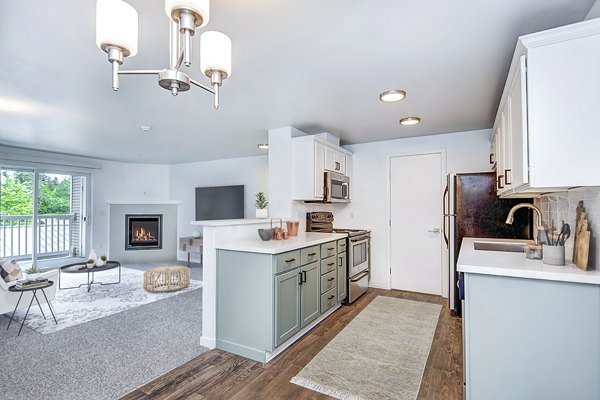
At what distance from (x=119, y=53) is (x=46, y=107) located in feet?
9.36

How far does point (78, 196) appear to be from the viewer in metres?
6.54

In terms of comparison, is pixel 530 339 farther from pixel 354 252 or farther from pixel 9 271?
pixel 9 271

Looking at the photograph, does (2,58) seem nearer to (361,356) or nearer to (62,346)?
(62,346)

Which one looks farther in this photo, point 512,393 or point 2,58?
point 2,58

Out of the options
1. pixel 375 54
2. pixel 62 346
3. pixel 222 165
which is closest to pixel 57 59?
pixel 375 54

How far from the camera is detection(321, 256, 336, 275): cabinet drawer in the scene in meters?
3.37

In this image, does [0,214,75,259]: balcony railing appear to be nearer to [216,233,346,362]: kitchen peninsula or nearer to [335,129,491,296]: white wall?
[216,233,346,362]: kitchen peninsula

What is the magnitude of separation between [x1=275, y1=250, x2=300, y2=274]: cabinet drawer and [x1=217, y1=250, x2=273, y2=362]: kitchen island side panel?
0.09m

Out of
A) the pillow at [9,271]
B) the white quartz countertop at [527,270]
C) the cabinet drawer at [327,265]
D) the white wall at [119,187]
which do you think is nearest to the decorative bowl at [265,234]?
the cabinet drawer at [327,265]

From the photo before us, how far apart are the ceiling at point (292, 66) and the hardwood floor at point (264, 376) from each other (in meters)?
2.33

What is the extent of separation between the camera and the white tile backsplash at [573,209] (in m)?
1.55

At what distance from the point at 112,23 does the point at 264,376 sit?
2.36 metres

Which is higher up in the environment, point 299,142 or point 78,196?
point 299,142

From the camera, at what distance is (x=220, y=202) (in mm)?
6555
